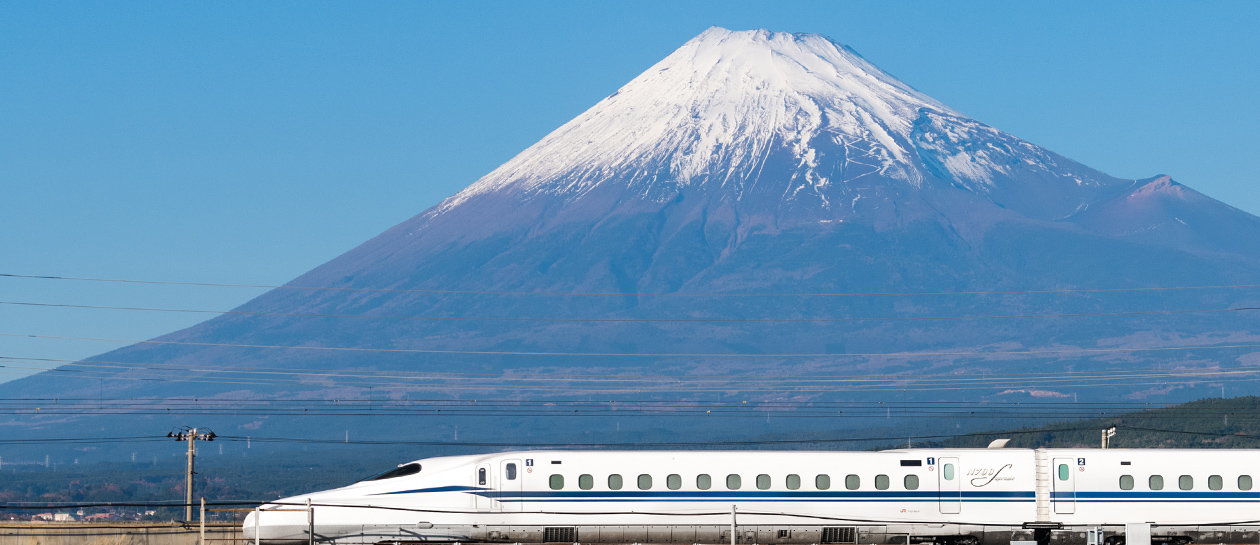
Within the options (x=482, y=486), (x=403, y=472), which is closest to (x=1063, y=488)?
(x=482, y=486)

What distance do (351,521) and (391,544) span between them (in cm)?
181

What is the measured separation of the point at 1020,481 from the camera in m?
49.8

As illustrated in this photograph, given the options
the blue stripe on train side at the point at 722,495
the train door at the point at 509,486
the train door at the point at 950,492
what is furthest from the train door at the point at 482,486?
the train door at the point at 950,492

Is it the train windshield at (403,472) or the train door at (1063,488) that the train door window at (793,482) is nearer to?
the train door at (1063,488)

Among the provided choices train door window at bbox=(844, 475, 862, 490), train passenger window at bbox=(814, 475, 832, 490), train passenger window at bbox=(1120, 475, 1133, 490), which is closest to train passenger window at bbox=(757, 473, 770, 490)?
train passenger window at bbox=(814, 475, 832, 490)

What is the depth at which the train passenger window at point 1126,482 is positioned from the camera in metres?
49.8

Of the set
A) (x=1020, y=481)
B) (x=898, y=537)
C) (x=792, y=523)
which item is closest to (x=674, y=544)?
(x=792, y=523)

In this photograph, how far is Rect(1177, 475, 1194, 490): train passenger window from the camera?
4991 centimetres

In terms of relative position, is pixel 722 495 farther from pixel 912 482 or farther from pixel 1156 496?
pixel 1156 496

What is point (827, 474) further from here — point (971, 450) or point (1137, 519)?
point (1137, 519)

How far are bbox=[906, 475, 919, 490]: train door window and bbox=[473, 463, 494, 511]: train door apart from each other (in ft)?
42.9

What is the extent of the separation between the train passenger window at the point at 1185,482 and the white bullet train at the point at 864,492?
0.10 feet

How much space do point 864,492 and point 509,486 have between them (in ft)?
36.6

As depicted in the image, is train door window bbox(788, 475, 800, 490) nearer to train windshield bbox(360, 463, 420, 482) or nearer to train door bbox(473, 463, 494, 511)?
train door bbox(473, 463, 494, 511)
